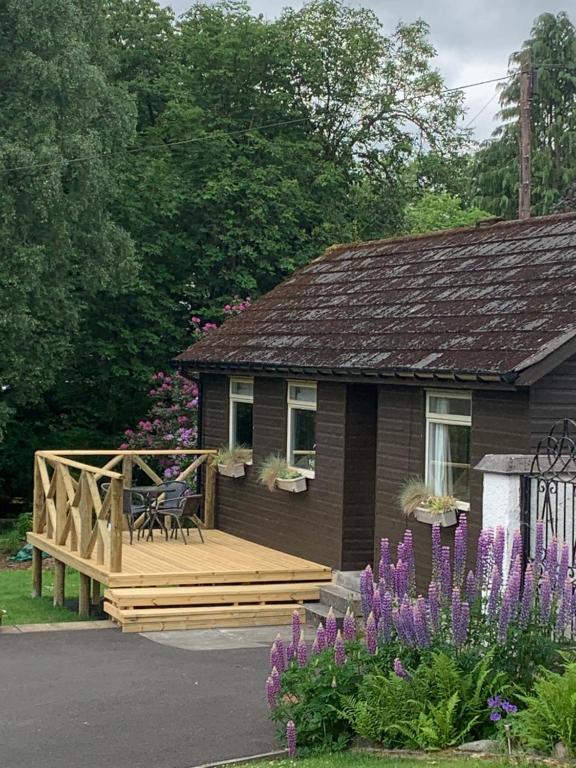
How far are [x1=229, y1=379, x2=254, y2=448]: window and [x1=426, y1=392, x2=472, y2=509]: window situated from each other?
512cm

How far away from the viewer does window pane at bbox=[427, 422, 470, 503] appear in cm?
1431

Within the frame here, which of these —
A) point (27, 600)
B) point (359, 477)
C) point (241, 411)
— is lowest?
point (27, 600)

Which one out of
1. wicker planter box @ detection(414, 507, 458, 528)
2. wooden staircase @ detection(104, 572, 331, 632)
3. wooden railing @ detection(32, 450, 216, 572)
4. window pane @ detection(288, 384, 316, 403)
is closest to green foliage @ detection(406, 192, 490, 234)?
wooden railing @ detection(32, 450, 216, 572)

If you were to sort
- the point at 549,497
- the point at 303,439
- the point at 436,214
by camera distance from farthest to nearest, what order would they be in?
the point at 436,214
the point at 303,439
the point at 549,497

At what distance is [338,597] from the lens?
50.7 ft

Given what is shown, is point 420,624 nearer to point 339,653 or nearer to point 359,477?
point 339,653

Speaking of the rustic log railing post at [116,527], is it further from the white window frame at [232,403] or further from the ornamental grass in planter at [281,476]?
the white window frame at [232,403]

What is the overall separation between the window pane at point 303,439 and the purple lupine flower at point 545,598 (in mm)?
8840

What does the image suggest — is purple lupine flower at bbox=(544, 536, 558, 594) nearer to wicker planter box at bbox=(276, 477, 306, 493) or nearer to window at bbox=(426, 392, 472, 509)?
window at bbox=(426, 392, 472, 509)

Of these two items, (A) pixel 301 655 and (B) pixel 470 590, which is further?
(A) pixel 301 655

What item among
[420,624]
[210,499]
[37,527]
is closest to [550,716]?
[420,624]

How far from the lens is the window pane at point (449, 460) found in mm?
14312

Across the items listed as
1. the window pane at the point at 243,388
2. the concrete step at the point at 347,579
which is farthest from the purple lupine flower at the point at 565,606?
the window pane at the point at 243,388

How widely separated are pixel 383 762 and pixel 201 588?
7380mm
